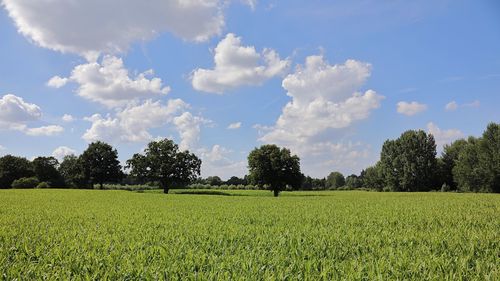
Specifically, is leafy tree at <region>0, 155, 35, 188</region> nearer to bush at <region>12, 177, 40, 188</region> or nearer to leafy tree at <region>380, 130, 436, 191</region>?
bush at <region>12, 177, 40, 188</region>

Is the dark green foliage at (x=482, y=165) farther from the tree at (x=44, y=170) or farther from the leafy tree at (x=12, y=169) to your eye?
the leafy tree at (x=12, y=169)

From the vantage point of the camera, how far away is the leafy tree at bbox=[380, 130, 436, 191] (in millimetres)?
96750

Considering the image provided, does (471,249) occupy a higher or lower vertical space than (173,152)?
lower

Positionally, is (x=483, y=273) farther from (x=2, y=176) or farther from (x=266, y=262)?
(x=2, y=176)

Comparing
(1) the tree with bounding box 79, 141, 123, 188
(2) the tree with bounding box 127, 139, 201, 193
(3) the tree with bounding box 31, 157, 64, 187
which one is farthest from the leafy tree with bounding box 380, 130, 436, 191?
(3) the tree with bounding box 31, 157, 64, 187

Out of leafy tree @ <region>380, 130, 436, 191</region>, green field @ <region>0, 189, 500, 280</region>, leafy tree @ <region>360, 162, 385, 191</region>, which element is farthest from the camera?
leafy tree @ <region>360, 162, 385, 191</region>

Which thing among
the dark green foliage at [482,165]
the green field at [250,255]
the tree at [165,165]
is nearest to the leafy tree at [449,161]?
the dark green foliage at [482,165]

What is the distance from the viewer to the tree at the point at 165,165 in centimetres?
6950

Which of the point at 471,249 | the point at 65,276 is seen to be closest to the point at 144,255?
the point at 65,276

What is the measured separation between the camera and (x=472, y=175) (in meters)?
77.8

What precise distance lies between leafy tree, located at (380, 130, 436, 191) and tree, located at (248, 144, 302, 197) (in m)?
49.3

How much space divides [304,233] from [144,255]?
5666 millimetres

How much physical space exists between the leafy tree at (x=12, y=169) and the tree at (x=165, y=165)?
49.7m

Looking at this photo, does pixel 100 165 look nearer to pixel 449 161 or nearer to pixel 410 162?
pixel 410 162
